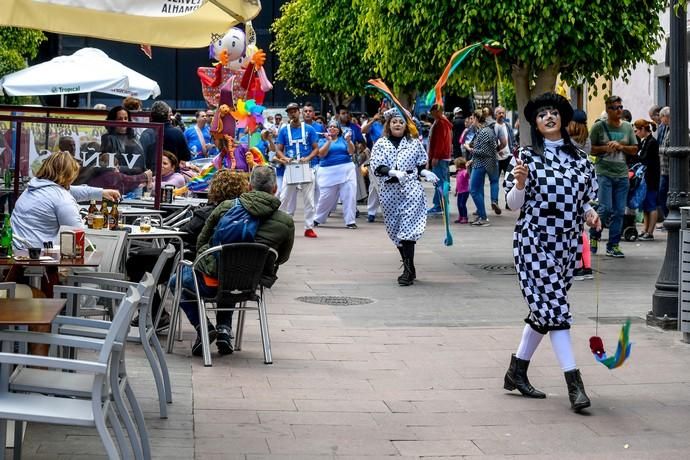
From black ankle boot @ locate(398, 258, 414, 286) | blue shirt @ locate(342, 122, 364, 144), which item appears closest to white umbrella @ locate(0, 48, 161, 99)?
blue shirt @ locate(342, 122, 364, 144)

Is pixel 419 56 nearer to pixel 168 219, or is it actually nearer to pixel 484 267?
pixel 484 267

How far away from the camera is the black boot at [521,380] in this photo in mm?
8133

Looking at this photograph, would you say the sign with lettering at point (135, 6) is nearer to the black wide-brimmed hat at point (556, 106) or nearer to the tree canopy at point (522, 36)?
the black wide-brimmed hat at point (556, 106)

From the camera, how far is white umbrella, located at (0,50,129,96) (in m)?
19.8

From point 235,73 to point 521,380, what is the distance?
9.95m

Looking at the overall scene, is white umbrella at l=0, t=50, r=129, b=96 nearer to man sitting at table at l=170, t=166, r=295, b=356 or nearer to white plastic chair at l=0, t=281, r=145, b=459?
man sitting at table at l=170, t=166, r=295, b=356

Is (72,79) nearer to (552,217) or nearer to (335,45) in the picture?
(552,217)

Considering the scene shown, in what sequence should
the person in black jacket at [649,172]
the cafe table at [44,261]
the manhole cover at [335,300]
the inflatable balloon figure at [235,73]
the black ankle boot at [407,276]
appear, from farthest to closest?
the person in black jacket at [649,172], the inflatable balloon figure at [235,73], the black ankle boot at [407,276], the manhole cover at [335,300], the cafe table at [44,261]

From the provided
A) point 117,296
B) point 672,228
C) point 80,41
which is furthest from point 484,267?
point 80,41

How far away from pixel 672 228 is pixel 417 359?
9.25ft

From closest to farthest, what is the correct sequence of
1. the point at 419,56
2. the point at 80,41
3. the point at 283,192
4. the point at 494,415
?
the point at 494,415 < the point at 419,56 < the point at 283,192 < the point at 80,41

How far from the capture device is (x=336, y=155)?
A: 67.4 ft

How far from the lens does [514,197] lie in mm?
7887

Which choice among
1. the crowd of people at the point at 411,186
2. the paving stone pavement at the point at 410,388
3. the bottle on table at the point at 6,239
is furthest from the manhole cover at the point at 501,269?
the bottle on table at the point at 6,239
